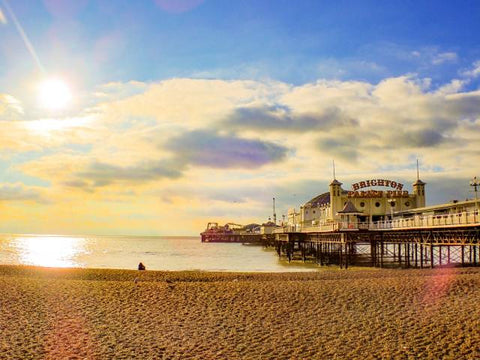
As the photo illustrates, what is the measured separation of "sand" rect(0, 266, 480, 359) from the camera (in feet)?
42.3

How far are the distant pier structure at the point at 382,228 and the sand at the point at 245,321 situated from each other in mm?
13888

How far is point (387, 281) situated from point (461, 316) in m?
7.94

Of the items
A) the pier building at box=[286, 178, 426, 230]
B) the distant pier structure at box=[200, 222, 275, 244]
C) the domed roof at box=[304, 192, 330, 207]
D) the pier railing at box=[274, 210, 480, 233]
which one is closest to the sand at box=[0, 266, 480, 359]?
the pier railing at box=[274, 210, 480, 233]

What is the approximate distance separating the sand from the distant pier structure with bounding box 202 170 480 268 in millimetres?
13888

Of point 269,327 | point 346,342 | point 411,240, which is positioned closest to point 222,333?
point 269,327

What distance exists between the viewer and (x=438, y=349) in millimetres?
12453

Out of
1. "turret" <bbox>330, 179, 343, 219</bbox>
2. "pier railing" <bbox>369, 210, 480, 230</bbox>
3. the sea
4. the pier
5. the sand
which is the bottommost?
the sea

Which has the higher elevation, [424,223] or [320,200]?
[320,200]

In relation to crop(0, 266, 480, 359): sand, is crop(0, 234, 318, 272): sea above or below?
below

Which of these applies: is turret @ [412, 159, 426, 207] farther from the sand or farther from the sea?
the sand

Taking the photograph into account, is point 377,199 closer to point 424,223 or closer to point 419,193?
point 419,193

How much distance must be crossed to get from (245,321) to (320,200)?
81.1 m

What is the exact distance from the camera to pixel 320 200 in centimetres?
9544

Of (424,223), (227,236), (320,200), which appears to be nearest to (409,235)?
(424,223)
